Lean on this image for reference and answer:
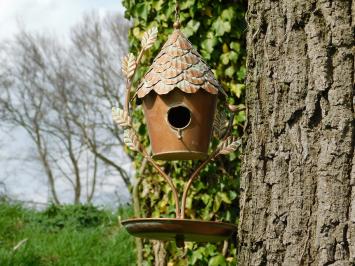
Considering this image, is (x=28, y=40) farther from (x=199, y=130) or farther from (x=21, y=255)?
(x=199, y=130)

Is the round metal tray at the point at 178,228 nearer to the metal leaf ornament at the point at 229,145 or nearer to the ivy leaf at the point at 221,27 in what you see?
the metal leaf ornament at the point at 229,145

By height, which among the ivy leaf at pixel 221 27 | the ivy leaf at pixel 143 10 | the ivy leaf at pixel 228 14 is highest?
the ivy leaf at pixel 143 10

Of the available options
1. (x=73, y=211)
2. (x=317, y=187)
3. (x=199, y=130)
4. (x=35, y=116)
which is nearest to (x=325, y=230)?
(x=317, y=187)

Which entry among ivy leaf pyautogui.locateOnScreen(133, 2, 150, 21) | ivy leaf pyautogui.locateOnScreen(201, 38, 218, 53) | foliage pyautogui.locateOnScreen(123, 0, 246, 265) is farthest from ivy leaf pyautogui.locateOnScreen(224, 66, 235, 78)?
ivy leaf pyautogui.locateOnScreen(133, 2, 150, 21)

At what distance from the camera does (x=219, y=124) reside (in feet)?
A: 10.1

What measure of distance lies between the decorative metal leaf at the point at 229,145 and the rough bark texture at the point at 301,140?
0.76 m

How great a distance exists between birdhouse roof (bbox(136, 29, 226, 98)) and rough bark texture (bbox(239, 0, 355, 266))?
0.75 metres

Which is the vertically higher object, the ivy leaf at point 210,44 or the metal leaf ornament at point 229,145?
the ivy leaf at point 210,44

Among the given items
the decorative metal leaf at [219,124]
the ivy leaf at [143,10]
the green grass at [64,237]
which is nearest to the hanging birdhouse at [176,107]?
the decorative metal leaf at [219,124]

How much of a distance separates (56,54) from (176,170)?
8.48m

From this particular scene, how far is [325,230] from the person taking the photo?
6.20 feet

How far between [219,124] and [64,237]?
2979 millimetres

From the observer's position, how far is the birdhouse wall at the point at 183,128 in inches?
112

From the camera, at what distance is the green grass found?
535 cm
